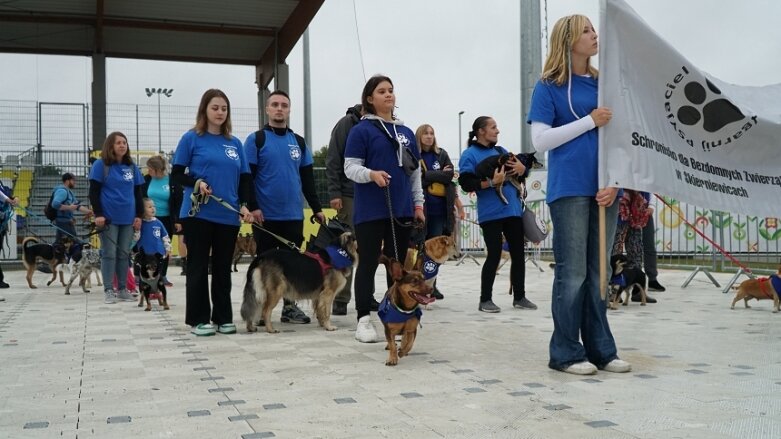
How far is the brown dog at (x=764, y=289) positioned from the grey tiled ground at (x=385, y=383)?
1.39ft

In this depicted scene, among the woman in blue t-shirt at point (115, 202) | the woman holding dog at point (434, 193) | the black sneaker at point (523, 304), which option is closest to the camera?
the black sneaker at point (523, 304)

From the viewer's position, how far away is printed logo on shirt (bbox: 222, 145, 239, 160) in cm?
564

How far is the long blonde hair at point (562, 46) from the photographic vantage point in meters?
3.97

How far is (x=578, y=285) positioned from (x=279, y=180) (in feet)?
9.62

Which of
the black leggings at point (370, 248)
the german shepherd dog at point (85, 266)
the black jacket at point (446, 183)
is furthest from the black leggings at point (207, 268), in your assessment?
the german shepherd dog at point (85, 266)

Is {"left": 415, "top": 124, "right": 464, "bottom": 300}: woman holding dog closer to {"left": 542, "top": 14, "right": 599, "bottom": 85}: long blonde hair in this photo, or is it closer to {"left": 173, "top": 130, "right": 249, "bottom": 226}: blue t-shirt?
{"left": 173, "top": 130, "right": 249, "bottom": 226}: blue t-shirt

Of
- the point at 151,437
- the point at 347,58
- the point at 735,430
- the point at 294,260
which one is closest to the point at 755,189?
the point at 735,430

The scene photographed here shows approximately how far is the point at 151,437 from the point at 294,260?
2.83 meters

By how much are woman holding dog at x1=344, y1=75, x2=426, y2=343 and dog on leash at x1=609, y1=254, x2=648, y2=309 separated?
2.65 meters

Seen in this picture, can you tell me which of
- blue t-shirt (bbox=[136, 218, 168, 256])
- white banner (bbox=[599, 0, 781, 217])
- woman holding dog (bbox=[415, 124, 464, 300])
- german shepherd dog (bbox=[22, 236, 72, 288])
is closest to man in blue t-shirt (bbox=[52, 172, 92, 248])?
german shepherd dog (bbox=[22, 236, 72, 288])

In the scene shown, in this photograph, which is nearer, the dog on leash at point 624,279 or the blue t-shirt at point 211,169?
the blue t-shirt at point 211,169

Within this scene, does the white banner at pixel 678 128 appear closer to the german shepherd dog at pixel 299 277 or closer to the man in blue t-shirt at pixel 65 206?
the german shepherd dog at pixel 299 277

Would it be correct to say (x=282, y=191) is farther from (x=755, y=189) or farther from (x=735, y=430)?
(x=735, y=430)

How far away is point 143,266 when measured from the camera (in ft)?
25.1
